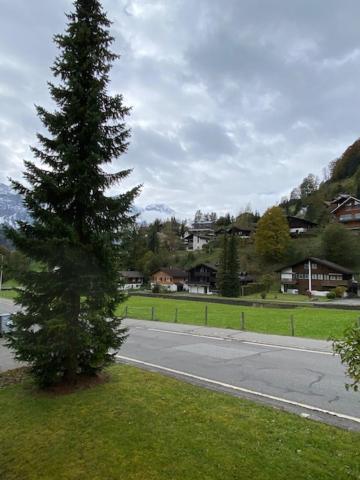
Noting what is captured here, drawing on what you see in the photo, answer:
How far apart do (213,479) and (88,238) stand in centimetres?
522

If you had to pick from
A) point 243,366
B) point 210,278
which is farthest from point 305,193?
point 243,366

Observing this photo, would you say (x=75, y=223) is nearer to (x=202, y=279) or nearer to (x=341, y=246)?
(x=341, y=246)

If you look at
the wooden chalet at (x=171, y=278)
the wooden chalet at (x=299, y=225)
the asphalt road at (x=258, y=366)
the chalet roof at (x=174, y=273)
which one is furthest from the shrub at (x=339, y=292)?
the asphalt road at (x=258, y=366)

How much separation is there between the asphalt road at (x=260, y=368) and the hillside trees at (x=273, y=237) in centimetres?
5706

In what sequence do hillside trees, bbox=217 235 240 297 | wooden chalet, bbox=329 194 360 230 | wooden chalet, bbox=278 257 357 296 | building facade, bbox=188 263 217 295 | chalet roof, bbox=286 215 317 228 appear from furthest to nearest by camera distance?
chalet roof, bbox=286 215 317 228, wooden chalet, bbox=329 194 360 230, building facade, bbox=188 263 217 295, hillside trees, bbox=217 235 240 297, wooden chalet, bbox=278 257 357 296

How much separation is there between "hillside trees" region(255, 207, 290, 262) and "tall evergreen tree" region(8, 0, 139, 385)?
6595 cm

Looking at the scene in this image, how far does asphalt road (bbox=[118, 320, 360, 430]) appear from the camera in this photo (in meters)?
7.02

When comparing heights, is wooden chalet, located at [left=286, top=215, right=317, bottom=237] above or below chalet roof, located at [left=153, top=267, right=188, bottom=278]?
above

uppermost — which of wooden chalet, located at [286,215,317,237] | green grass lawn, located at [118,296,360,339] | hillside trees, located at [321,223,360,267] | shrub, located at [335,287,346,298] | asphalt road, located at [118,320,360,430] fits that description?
wooden chalet, located at [286,215,317,237]

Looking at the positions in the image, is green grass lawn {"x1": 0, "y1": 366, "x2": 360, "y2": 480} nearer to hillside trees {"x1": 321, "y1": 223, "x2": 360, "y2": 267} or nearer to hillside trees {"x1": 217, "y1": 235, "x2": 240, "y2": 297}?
hillside trees {"x1": 217, "y1": 235, "x2": 240, "y2": 297}

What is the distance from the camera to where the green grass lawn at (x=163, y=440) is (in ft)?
14.3

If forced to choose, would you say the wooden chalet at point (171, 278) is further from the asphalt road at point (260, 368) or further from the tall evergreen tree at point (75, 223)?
the tall evergreen tree at point (75, 223)

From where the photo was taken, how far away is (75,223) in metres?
7.81

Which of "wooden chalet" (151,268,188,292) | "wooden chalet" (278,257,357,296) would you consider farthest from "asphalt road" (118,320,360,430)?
"wooden chalet" (151,268,188,292)
